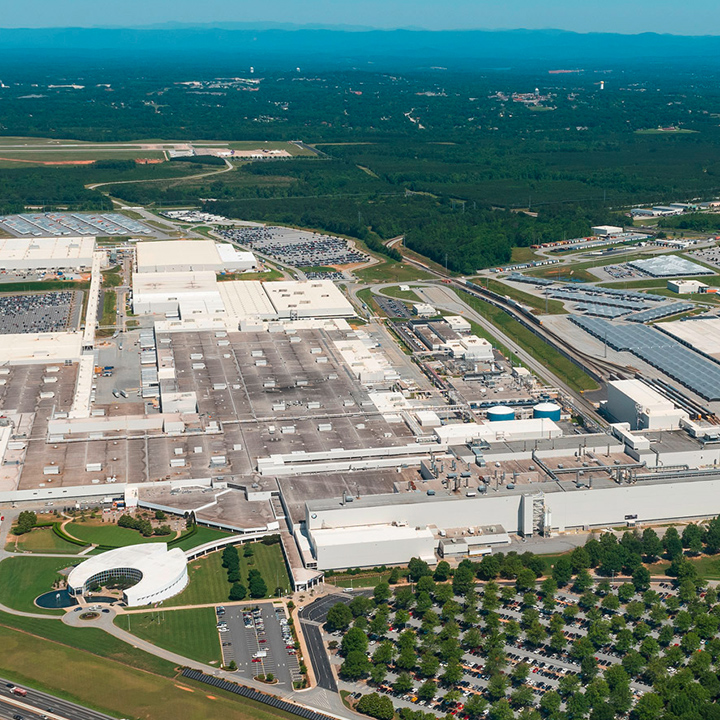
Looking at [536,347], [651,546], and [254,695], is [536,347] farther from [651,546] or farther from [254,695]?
[254,695]

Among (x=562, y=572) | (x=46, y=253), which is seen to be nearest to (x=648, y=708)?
(x=562, y=572)

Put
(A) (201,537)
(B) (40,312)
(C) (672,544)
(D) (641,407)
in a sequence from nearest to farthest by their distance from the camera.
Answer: (C) (672,544) → (A) (201,537) → (D) (641,407) → (B) (40,312)

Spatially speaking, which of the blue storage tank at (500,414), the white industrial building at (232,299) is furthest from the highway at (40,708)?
the white industrial building at (232,299)

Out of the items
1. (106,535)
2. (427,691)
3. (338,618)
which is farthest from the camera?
(106,535)

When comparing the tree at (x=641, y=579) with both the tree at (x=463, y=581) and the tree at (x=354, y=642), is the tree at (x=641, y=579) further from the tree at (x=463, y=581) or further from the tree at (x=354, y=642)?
the tree at (x=354, y=642)

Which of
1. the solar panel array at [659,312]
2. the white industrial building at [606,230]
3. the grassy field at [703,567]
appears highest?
the white industrial building at [606,230]

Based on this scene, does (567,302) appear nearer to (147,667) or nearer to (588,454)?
(588,454)
